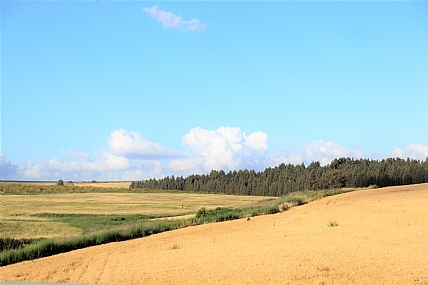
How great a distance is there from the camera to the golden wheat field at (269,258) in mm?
10547

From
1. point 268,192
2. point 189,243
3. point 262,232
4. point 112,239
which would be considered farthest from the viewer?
point 268,192

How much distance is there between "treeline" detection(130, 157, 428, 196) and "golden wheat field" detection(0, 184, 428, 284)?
64.0 meters

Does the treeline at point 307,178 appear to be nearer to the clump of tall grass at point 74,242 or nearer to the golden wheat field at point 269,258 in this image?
the clump of tall grass at point 74,242

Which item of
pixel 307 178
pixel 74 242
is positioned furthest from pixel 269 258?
pixel 307 178

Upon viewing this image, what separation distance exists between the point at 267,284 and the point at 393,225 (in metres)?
9.56

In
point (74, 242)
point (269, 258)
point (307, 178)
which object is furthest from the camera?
point (307, 178)

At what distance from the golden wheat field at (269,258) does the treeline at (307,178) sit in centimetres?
6402

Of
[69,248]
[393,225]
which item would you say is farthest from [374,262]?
[69,248]

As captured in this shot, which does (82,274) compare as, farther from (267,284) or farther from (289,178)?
(289,178)

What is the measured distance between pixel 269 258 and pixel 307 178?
85.3 m

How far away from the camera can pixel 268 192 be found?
333 ft

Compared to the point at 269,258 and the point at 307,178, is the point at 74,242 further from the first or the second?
the point at 307,178

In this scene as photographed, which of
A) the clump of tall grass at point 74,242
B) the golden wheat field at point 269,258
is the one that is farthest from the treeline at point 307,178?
the golden wheat field at point 269,258

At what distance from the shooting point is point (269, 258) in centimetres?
1247
